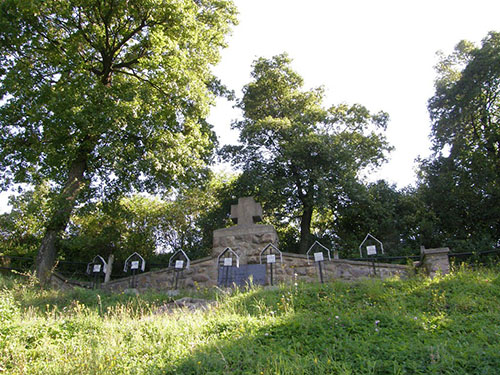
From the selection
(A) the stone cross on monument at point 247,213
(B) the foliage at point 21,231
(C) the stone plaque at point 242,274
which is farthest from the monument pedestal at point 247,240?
(B) the foliage at point 21,231

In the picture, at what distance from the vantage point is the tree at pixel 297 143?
571 inches

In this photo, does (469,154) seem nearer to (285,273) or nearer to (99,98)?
(285,273)

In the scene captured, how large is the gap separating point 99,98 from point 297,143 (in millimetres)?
7360

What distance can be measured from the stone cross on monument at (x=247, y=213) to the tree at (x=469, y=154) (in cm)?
705

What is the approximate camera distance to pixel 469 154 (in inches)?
593

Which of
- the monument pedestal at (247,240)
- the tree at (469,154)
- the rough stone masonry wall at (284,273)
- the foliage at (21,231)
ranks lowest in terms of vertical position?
the rough stone masonry wall at (284,273)

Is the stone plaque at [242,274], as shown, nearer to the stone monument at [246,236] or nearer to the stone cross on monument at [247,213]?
the stone monument at [246,236]

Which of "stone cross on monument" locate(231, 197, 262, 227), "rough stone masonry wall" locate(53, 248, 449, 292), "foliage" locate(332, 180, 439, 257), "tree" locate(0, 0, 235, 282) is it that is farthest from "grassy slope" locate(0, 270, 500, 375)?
"foliage" locate(332, 180, 439, 257)

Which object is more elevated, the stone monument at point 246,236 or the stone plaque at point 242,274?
the stone monument at point 246,236

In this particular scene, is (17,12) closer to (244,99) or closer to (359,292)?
(244,99)

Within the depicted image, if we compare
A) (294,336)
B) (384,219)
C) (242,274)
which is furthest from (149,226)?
(294,336)

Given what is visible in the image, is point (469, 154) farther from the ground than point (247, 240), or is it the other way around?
point (469, 154)

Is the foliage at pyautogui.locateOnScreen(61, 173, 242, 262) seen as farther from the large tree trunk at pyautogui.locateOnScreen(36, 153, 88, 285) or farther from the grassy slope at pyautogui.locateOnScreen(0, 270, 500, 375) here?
the grassy slope at pyautogui.locateOnScreen(0, 270, 500, 375)

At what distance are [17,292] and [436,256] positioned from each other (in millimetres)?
9094
